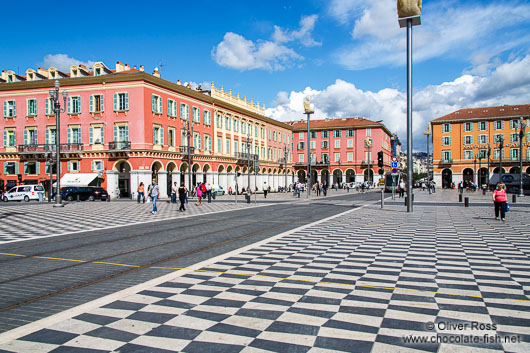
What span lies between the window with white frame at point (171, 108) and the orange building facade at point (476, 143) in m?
54.2

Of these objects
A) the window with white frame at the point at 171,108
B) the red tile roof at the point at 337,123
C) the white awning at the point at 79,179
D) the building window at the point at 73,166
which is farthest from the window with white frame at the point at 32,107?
the red tile roof at the point at 337,123

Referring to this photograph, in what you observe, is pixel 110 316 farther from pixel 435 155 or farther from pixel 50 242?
pixel 435 155

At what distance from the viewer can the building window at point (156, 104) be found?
43794mm

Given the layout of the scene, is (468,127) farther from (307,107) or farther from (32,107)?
(32,107)

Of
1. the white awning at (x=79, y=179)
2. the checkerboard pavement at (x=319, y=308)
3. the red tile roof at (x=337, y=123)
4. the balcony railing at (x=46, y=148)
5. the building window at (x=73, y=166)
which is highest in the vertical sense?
the red tile roof at (x=337, y=123)

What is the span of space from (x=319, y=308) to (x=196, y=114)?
48175 millimetres

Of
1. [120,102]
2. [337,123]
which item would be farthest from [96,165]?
[337,123]

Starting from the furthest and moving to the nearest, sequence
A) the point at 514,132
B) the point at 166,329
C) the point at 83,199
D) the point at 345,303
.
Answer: the point at 514,132 → the point at 83,199 → the point at 345,303 → the point at 166,329

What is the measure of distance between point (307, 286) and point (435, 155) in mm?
85013

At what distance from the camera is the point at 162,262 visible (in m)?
8.81

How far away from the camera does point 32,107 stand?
45.8 m

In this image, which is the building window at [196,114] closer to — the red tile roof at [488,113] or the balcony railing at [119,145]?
the balcony railing at [119,145]

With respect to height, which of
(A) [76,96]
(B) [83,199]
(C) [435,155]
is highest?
(A) [76,96]

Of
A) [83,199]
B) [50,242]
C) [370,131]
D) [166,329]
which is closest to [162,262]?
[166,329]
